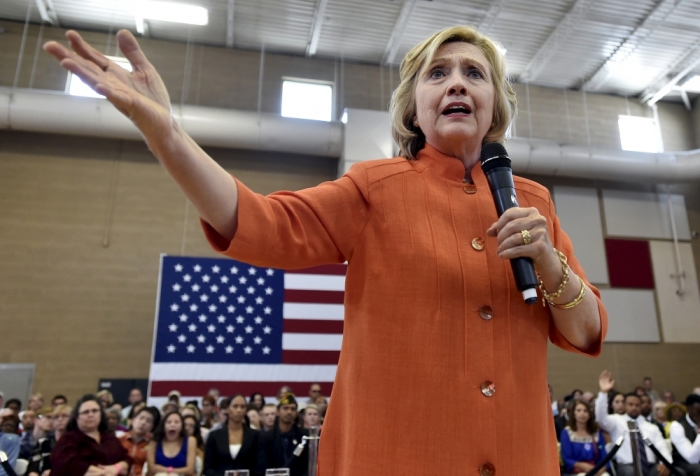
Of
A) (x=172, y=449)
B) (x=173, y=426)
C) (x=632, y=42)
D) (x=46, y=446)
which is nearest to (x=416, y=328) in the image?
(x=173, y=426)

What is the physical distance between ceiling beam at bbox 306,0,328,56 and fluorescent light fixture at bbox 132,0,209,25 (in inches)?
77.6

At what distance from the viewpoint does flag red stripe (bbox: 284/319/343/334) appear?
789 centimetres

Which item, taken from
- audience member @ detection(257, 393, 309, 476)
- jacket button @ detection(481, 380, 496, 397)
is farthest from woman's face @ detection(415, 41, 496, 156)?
audience member @ detection(257, 393, 309, 476)

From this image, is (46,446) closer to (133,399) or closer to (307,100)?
(133,399)

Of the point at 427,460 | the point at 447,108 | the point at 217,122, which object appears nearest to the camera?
the point at 427,460

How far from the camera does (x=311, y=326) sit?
26.0 feet

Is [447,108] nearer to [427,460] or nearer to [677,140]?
[427,460]

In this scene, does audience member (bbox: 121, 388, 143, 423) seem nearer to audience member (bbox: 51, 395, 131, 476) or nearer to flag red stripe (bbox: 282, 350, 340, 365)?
flag red stripe (bbox: 282, 350, 340, 365)

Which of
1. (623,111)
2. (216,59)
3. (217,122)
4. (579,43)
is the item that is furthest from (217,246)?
(623,111)

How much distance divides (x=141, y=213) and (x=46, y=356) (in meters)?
2.77

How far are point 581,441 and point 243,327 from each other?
15.0ft

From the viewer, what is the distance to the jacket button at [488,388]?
0.85 meters

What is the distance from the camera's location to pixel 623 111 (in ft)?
40.2

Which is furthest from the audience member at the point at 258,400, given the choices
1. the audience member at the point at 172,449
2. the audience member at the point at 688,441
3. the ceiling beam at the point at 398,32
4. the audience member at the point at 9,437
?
the ceiling beam at the point at 398,32
